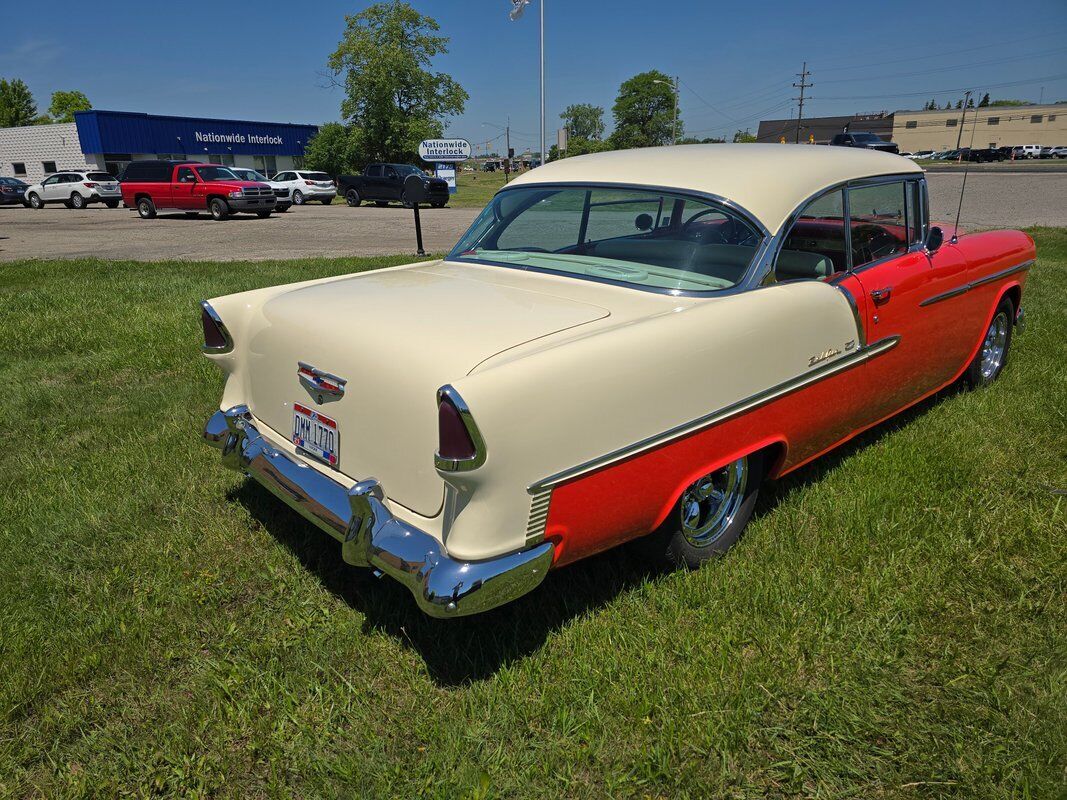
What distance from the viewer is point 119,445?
409 cm

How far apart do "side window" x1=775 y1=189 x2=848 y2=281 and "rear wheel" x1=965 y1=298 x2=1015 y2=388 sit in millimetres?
1726

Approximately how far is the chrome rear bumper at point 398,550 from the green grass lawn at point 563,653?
0.42 metres

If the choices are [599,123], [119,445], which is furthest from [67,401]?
[599,123]

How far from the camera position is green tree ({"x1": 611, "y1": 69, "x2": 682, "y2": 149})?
95375 millimetres

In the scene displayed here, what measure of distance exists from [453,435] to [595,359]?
498 millimetres

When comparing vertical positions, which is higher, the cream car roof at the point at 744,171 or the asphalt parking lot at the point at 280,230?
the cream car roof at the point at 744,171

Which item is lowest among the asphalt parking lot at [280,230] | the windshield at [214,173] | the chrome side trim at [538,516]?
the asphalt parking lot at [280,230]

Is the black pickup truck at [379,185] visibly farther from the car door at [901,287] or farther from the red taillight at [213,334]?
the red taillight at [213,334]

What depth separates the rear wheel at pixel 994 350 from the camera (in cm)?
451

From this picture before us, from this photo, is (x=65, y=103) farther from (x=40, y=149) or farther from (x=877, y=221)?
(x=877, y=221)

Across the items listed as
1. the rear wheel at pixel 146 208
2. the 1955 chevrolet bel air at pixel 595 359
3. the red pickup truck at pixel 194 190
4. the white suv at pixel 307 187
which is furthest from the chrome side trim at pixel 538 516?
the white suv at pixel 307 187

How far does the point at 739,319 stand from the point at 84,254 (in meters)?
13.1

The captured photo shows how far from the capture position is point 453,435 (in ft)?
6.38

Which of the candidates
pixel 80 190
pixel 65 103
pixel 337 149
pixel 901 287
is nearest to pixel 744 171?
pixel 901 287
